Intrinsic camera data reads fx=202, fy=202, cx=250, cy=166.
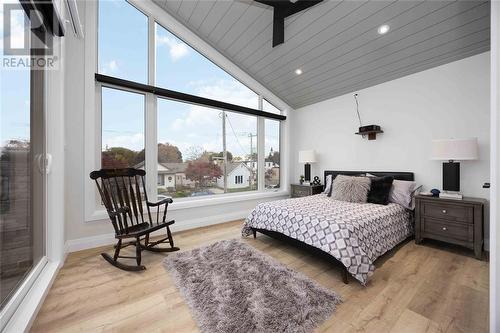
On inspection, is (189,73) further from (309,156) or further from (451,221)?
(451,221)

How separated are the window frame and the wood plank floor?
1.00 meters

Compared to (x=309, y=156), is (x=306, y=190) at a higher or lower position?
lower

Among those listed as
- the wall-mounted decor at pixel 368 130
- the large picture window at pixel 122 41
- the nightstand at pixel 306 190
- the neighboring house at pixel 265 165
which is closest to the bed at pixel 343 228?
the nightstand at pixel 306 190

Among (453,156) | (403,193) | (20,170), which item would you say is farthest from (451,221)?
(20,170)

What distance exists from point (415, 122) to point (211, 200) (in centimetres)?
346

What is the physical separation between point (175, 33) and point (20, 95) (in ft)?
8.47

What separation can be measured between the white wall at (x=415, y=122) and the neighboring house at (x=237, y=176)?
5.04ft

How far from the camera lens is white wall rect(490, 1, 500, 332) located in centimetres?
101

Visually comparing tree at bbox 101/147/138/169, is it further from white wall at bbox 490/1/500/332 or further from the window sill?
white wall at bbox 490/1/500/332

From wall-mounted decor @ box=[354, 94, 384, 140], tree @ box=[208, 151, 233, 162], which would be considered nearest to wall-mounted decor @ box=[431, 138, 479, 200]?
wall-mounted decor @ box=[354, 94, 384, 140]

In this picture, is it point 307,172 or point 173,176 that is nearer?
point 173,176

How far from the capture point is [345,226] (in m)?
1.89

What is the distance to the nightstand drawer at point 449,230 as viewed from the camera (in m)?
2.30

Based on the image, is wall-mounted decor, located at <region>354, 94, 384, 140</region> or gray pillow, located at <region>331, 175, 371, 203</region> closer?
gray pillow, located at <region>331, 175, 371, 203</region>
